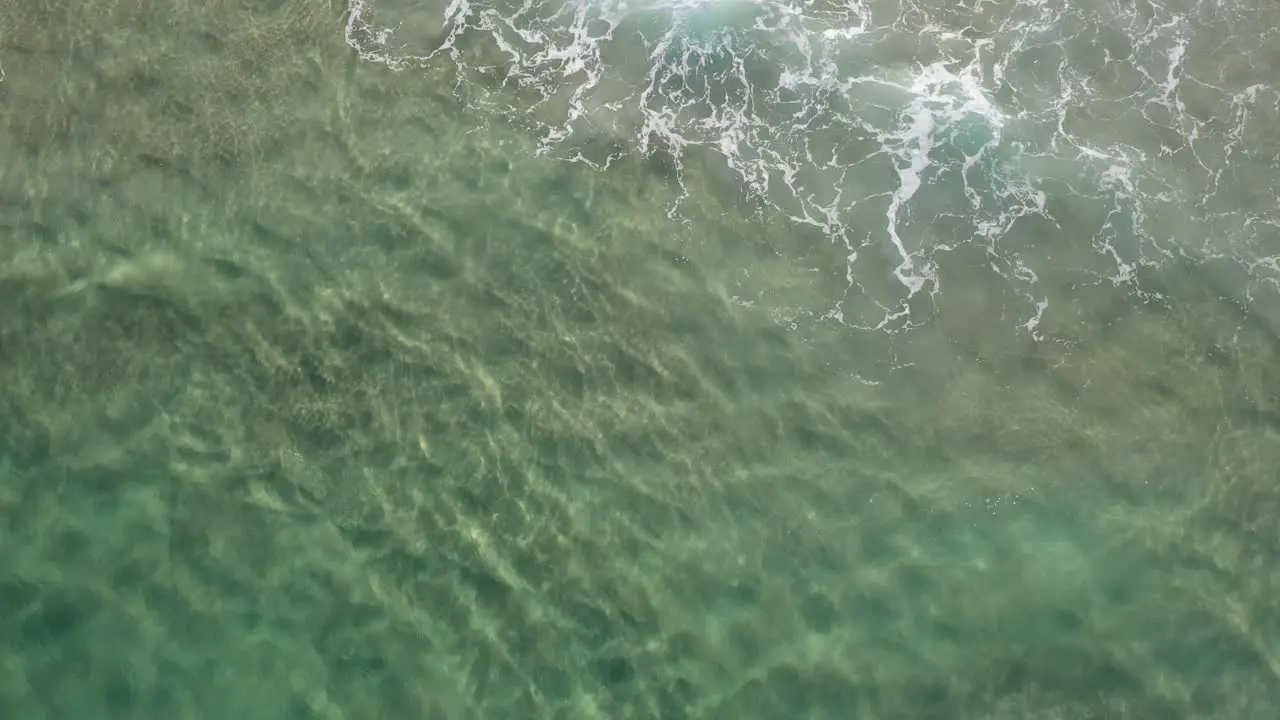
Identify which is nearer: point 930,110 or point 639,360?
point 639,360

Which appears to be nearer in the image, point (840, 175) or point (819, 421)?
point (819, 421)

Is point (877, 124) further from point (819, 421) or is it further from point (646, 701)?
point (646, 701)

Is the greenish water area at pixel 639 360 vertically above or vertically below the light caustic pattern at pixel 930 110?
below

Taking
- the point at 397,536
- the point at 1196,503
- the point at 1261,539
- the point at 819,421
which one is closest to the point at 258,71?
the point at 397,536

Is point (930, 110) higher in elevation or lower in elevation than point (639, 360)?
higher

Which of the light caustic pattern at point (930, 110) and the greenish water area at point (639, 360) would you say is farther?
the light caustic pattern at point (930, 110)
